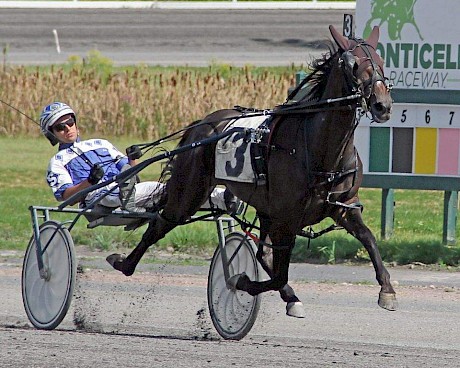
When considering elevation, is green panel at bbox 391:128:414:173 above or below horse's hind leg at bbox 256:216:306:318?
above

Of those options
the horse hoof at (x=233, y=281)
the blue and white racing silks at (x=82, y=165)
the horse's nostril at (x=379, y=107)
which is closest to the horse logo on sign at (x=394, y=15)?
the blue and white racing silks at (x=82, y=165)

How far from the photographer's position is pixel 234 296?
25.4 feet

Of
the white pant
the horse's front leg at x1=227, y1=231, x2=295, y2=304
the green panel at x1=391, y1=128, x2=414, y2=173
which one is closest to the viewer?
the horse's front leg at x1=227, y1=231, x2=295, y2=304

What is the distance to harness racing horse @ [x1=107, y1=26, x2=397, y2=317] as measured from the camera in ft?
21.9

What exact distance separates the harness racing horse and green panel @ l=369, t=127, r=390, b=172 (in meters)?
3.70

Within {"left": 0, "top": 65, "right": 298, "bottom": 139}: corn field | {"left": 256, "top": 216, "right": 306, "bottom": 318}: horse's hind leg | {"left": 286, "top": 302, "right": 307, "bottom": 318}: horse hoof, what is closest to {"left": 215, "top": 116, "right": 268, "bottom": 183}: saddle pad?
{"left": 256, "top": 216, "right": 306, "bottom": 318}: horse's hind leg

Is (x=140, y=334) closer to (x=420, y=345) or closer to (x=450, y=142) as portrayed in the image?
(x=420, y=345)

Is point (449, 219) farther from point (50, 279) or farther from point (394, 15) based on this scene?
point (50, 279)

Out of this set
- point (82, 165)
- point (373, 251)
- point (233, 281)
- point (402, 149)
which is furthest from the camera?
point (402, 149)

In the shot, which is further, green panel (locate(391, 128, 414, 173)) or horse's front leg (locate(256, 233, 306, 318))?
green panel (locate(391, 128, 414, 173))

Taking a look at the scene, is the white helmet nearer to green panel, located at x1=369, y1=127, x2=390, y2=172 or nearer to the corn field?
green panel, located at x1=369, y1=127, x2=390, y2=172

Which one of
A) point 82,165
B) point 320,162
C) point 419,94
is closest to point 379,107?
point 320,162

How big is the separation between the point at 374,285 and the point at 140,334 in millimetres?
2493

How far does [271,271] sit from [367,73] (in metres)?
1.60
